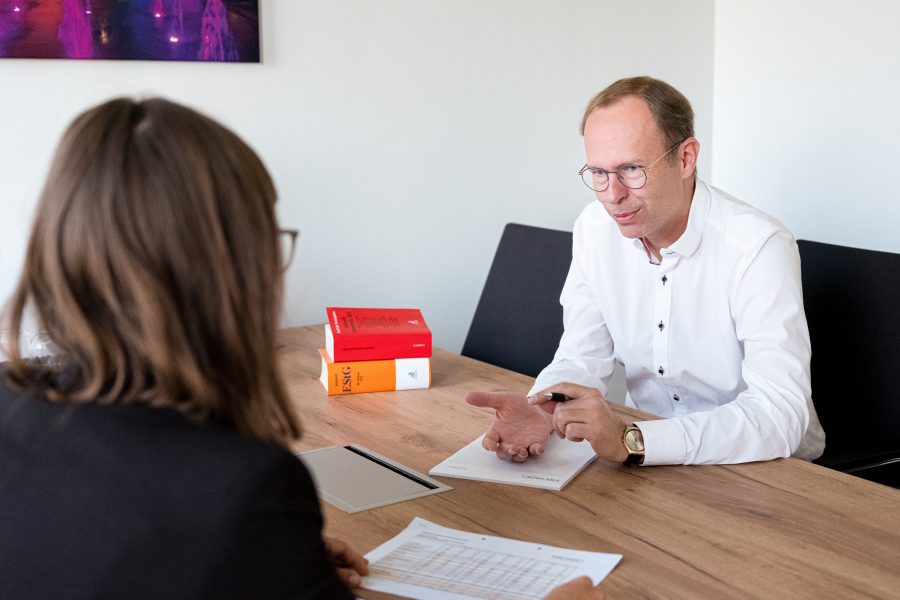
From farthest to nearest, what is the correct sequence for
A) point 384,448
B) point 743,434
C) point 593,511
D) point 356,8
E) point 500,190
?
point 500,190 < point 356,8 < point 384,448 < point 743,434 < point 593,511

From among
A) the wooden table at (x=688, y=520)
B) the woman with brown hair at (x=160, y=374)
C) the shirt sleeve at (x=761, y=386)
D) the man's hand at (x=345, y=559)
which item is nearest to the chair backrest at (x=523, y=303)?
the shirt sleeve at (x=761, y=386)

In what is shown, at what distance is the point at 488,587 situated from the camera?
49.6 inches

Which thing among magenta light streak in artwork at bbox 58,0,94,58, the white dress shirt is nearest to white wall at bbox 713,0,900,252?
the white dress shirt

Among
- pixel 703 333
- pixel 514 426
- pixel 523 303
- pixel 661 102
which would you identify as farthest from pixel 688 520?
pixel 523 303

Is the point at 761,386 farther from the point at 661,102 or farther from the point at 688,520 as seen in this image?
the point at 661,102

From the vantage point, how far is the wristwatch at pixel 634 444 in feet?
5.55

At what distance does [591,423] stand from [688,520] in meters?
0.29

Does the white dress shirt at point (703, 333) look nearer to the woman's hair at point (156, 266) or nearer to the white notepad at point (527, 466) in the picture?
the white notepad at point (527, 466)

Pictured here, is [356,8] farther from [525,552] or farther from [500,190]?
[525,552]

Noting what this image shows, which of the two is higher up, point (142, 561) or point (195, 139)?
point (195, 139)

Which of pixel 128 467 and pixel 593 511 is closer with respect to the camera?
pixel 128 467

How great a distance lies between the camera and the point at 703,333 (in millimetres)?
2145

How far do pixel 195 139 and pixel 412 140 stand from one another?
2.00 meters

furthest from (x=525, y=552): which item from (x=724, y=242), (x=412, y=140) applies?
(x=412, y=140)
